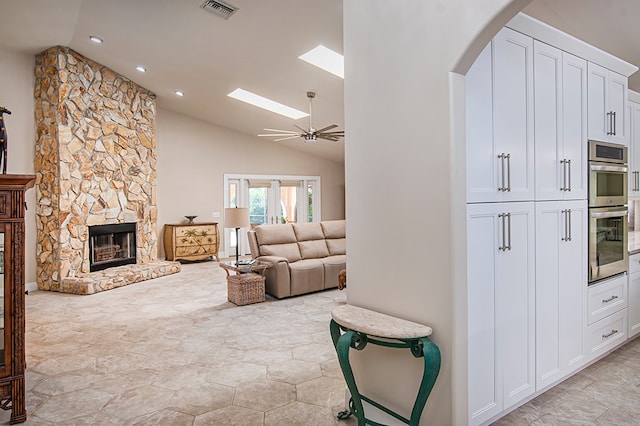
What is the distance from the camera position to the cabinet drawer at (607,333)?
109 inches

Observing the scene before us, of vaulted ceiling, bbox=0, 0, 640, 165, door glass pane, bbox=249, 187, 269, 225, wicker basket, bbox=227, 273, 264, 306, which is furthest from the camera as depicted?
door glass pane, bbox=249, 187, 269, 225

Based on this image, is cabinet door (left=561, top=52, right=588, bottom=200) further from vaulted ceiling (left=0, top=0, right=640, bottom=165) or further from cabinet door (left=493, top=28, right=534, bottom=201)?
vaulted ceiling (left=0, top=0, right=640, bottom=165)

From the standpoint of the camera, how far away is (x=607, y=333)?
2918mm

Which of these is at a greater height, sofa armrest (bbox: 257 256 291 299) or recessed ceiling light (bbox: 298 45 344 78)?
recessed ceiling light (bbox: 298 45 344 78)

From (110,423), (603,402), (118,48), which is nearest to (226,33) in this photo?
(118,48)

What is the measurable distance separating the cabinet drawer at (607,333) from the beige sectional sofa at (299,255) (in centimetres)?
294

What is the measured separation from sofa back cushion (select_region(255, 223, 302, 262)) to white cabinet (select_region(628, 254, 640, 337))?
12.6ft

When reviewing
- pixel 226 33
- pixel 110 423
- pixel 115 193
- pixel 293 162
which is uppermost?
pixel 226 33

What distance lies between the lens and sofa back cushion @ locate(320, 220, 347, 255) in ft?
20.1

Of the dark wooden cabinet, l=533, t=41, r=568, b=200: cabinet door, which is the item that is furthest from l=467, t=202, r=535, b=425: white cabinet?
the dark wooden cabinet

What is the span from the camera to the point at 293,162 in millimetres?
10312

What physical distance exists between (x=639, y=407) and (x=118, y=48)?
6.74 meters

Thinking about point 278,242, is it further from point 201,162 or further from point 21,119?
point 21,119

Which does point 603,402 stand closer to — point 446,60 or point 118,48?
point 446,60
